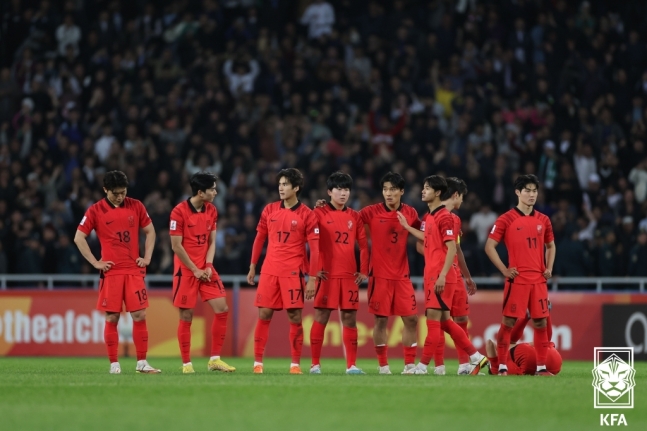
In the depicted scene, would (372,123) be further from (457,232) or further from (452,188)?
(457,232)

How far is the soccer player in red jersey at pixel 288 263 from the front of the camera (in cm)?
1335

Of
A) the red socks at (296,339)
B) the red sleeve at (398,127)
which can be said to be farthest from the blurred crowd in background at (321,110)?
the red socks at (296,339)

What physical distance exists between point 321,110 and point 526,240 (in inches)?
450

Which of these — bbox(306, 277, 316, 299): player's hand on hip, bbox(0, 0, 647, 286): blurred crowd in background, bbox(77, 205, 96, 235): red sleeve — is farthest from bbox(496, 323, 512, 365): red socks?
bbox(0, 0, 647, 286): blurred crowd in background

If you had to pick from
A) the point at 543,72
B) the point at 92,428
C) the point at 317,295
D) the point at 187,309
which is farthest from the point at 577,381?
the point at 543,72

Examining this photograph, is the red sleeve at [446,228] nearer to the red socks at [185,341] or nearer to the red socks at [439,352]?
the red socks at [439,352]

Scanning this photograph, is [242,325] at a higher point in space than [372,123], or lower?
lower

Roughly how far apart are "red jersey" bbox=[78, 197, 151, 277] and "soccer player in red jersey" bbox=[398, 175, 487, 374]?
124 inches

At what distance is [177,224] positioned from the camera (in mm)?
13805

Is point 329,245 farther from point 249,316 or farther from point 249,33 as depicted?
point 249,33

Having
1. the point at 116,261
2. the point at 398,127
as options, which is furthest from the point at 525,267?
the point at 398,127

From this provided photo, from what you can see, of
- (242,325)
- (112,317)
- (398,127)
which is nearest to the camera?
(112,317)

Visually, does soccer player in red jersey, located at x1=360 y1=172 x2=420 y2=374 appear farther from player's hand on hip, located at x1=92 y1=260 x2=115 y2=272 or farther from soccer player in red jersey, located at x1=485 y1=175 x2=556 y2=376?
player's hand on hip, located at x1=92 y1=260 x2=115 y2=272

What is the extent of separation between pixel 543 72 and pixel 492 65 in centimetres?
112
